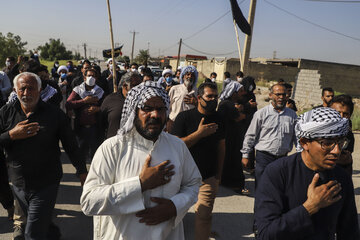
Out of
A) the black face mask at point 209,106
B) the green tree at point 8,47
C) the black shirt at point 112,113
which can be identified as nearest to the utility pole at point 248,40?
the black shirt at point 112,113

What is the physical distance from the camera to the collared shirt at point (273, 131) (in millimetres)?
3865

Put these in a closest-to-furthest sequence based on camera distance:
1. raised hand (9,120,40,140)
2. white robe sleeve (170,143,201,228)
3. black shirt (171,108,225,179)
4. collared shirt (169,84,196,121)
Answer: white robe sleeve (170,143,201,228) → raised hand (9,120,40,140) → black shirt (171,108,225,179) → collared shirt (169,84,196,121)

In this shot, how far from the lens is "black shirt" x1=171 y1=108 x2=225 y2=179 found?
10.0 ft

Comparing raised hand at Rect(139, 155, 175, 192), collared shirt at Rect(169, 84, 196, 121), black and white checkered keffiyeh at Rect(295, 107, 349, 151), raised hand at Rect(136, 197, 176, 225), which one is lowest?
raised hand at Rect(136, 197, 176, 225)

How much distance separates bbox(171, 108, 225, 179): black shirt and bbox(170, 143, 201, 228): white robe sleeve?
1.10 m

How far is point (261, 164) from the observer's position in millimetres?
3865

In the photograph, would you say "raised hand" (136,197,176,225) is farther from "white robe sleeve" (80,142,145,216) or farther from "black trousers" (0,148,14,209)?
"black trousers" (0,148,14,209)

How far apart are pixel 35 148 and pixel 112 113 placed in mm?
1177

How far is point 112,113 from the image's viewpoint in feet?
11.7

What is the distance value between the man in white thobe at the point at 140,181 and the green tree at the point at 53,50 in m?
84.9

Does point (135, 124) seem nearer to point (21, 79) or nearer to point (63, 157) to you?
point (21, 79)

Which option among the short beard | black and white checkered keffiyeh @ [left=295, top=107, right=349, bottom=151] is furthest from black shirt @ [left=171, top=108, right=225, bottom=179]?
black and white checkered keffiyeh @ [left=295, top=107, right=349, bottom=151]

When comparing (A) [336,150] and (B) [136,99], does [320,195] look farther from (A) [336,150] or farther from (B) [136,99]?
(B) [136,99]

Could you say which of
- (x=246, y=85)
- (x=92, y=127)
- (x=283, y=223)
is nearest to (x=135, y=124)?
(x=283, y=223)
